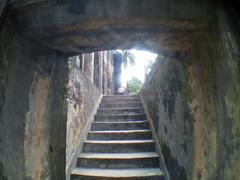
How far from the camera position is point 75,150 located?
364 cm

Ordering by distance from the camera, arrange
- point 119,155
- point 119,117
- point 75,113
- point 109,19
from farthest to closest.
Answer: point 119,117 → point 119,155 → point 75,113 → point 109,19

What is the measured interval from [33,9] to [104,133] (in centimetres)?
347

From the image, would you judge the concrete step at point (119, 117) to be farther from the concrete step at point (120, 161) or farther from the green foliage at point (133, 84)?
the green foliage at point (133, 84)

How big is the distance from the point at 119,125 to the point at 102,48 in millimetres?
3293

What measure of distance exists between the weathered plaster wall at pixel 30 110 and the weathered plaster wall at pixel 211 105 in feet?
3.37

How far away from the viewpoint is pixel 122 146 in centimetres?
398

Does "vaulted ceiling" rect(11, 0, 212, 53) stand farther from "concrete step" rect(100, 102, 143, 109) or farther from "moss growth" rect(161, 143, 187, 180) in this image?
"concrete step" rect(100, 102, 143, 109)

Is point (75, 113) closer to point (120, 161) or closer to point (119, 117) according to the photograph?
point (120, 161)

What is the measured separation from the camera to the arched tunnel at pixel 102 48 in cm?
119

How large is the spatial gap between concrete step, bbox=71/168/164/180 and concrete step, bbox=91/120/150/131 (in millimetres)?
1390

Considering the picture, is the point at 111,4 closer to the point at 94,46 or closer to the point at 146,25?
the point at 146,25

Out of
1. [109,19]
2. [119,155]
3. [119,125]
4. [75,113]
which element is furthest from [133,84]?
[109,19]

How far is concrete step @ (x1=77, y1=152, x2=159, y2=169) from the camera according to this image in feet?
11.5

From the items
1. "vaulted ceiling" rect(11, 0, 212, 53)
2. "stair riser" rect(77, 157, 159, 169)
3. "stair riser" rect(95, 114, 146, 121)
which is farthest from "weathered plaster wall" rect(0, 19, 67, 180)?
"stair riser" rect(95, 114, 146, 121)
